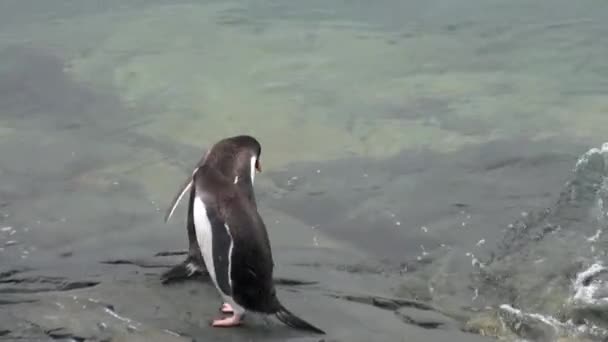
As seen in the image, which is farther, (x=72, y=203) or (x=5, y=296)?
(x=72, y=203)

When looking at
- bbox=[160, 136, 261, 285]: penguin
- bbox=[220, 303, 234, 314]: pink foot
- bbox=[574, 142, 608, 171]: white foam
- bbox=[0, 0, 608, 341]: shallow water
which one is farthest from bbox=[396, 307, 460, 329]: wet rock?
bbox=[574, 142, 608, 171]: white foam

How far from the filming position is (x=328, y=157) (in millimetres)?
6031

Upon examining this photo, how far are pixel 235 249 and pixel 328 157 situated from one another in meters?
2.54

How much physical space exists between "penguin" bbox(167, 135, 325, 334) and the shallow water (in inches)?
4.2

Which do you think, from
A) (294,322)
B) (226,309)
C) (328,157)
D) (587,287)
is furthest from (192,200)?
(328,157)

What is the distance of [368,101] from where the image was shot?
7.04 meters

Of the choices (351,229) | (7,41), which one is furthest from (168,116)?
(7,41)

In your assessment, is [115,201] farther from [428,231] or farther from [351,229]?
[428,231]

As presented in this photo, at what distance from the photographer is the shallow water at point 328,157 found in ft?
13.4

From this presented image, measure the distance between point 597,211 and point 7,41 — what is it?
588cm

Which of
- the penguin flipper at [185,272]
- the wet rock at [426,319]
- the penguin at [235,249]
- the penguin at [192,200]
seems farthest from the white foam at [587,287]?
the penguin flipper at [185,272]

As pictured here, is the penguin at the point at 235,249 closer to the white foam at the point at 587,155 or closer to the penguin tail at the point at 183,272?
the penguin tail at the point at 183,272

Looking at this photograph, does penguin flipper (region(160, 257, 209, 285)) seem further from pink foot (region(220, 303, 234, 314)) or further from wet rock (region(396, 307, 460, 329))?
wet rock (region(396, 307, 460, 329))

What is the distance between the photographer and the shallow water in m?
4.09
